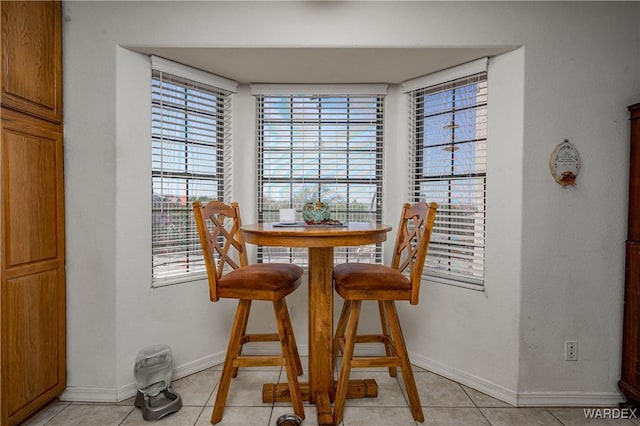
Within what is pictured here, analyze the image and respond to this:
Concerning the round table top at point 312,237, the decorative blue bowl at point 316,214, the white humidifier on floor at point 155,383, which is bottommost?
the white humidifier on floor at point 155,383

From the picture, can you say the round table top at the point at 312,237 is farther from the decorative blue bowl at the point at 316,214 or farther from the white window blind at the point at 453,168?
the white window blind at the point at 453,168

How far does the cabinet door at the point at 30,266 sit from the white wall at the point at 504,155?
8 centimetres

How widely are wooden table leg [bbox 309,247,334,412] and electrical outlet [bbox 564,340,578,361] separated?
1.42 metres

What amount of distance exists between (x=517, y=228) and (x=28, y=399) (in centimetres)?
284

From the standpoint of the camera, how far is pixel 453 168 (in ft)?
7.77

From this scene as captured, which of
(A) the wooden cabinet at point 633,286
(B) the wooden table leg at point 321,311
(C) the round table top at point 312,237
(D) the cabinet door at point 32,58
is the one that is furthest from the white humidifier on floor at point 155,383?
(A) the wooden cabinet at point 633,286

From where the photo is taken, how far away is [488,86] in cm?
213

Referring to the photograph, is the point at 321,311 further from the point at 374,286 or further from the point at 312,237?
the point at 312,237

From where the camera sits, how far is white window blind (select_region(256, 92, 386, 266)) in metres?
2.66

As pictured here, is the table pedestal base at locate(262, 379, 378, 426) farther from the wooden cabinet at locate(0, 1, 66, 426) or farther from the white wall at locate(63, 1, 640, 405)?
the wooden cabinet at locate(0, 1, 66, 426)

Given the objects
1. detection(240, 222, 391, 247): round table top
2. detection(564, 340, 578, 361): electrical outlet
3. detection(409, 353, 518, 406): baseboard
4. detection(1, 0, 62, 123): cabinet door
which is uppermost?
detection(1, 0, 62, 123): cabinet door

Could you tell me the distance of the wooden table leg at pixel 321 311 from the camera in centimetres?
181

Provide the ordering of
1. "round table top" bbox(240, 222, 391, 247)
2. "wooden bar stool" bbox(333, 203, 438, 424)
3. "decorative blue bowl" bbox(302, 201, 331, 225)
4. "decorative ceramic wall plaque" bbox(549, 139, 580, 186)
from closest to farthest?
"round table top" bbox(240, 222, 391, 247)
"wooden bar stool" bbox(333, 203, 438, 424)
"decorative ceramic wall plaque" bbox(549, 139, 580, 186)
"decorative blue bowl" bbox(302, 201, 331, 225)

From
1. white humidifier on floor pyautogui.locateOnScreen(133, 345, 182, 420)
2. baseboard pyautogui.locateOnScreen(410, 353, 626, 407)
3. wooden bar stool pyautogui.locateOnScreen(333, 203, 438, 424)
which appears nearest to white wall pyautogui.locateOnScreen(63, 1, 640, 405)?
baseboard pyautogui.locateOnScreen(410, 353, 626, 407)
